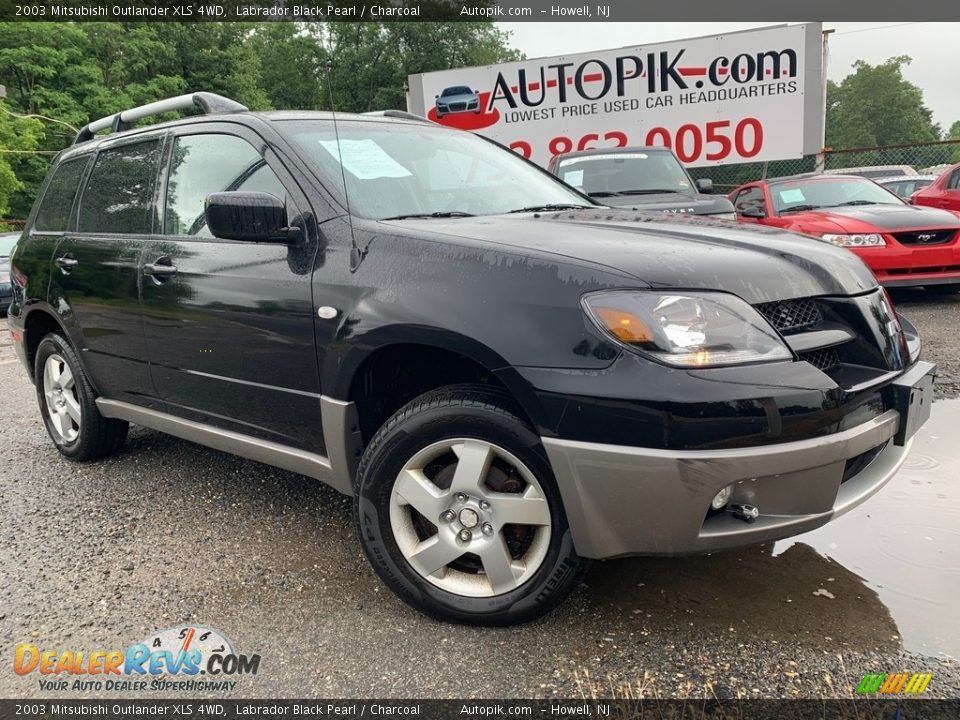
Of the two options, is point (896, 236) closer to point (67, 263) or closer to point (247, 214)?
point (247, 214)

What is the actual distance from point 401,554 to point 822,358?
4.47 feet

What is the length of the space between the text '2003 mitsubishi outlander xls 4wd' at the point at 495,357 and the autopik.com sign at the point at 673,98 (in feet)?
37.8

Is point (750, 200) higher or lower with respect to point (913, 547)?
higher

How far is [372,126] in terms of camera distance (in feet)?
10.0

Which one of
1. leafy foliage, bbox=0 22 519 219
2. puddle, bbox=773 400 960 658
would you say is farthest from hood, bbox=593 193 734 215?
leafy foliage, bbox=0 22 519 219

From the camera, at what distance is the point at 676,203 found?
21.6ft

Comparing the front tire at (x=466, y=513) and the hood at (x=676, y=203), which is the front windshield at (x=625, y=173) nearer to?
the hood at (x=676, y=203)

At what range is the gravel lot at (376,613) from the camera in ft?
6.43

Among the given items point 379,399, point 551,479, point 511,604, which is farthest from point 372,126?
point 511,604

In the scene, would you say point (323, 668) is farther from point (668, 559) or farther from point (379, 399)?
point (668, 559)

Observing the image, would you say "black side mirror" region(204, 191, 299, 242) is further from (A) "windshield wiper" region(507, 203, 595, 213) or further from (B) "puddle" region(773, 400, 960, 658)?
(B) "puddle" region(773, 400, 960, 658)

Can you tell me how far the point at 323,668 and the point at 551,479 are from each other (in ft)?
2.78

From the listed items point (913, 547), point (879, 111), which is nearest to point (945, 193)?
point (913, 547)

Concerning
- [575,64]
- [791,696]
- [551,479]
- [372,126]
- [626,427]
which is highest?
[575,64]
